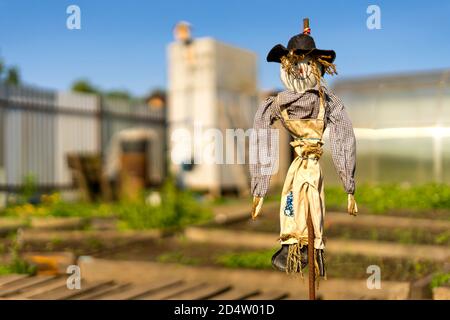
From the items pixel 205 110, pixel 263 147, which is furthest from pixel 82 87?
pixel 263 147

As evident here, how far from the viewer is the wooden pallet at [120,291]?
4.87 m

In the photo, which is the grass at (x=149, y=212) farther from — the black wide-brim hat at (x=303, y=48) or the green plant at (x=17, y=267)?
the black wide-brim hat at (x=303, y=48)

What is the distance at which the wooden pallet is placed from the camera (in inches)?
192

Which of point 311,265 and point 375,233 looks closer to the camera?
point 311,265

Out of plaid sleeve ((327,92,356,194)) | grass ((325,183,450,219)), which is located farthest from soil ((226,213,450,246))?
plaid sleeve ((327,92,356,194))

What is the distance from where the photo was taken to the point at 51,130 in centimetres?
1384

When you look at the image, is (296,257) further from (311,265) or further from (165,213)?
(165,213)

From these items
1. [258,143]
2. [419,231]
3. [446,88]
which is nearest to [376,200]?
[419,231]

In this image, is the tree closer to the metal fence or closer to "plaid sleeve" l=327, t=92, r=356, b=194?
the metal fence

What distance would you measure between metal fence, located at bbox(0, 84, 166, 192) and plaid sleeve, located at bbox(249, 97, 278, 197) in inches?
402

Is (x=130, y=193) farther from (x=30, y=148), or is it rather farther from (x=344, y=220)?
(x=344, y=220)

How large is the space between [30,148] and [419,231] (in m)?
8.82

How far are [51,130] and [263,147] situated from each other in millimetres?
11331

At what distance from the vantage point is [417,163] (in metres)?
13.9
